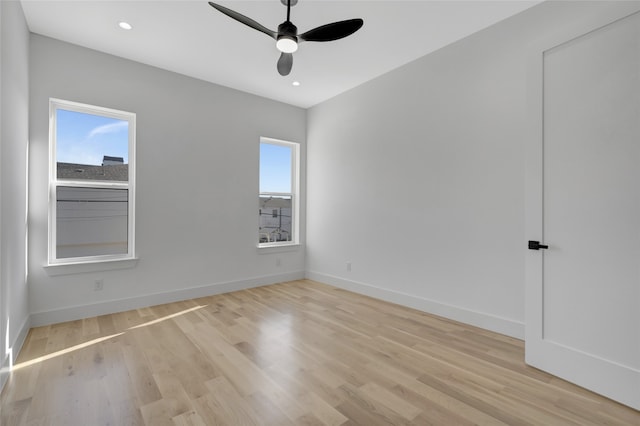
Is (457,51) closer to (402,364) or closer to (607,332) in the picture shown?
(607,332)

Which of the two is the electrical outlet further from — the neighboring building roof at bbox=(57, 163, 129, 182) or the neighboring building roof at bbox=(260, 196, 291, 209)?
the neighboring building roof at bbox=(260, 196, 291, 209)

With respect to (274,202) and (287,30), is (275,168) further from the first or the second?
(287,30)

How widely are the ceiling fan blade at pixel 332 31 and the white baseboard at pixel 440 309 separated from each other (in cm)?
280

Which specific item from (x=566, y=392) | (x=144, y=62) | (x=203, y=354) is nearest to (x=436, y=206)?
(x=566, y=392)

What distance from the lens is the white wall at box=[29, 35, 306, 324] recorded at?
2939 mm

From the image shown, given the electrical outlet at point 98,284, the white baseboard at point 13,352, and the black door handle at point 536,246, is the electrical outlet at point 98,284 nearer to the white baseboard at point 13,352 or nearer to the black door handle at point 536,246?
the white baseboard at point 13,352

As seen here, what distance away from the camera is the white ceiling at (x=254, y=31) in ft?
8.29

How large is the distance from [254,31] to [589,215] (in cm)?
318

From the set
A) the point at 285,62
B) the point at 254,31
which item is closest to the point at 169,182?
the point at 254,31

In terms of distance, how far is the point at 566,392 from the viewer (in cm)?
186

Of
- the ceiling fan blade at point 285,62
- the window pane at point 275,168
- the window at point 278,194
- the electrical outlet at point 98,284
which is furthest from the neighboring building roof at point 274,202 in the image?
the ceiling fan blade at point 285,62

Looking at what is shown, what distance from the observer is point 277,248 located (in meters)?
4.72

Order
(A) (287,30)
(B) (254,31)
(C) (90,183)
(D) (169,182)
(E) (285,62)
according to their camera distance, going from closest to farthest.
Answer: (A) (287,30), (E) (285,62), (B) (254,31), (C) (90,183), (D) (169,182)

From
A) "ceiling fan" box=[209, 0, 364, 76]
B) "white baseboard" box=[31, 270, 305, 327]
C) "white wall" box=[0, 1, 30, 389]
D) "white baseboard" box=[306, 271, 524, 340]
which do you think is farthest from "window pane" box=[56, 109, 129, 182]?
"white baseboard" box=[306, 271, 524, 340]
